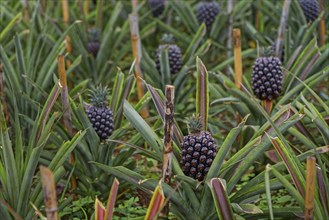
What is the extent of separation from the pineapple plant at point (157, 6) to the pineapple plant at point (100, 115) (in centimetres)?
114

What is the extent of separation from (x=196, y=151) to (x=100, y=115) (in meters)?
0.42

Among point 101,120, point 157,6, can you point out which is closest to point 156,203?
point 101,120

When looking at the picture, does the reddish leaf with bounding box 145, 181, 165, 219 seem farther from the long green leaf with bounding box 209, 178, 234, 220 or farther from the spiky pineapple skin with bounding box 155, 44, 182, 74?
the spiky pineapple skin with bounding box 155, 44, 182, 74

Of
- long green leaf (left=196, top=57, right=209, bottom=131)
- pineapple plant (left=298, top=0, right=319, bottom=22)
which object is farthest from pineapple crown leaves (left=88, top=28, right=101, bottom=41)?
long green leaf (left=196, top=57, right=209, bottom=131)

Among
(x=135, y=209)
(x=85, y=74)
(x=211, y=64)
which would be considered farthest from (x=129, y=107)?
(x=211, y=64)

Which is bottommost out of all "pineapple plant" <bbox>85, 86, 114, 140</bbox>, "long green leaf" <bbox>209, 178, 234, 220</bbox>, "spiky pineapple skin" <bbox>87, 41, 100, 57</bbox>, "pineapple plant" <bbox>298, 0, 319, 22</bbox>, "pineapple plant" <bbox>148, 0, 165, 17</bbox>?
"long green leaf" <bbox>209, 178, 234, 220</bbox>

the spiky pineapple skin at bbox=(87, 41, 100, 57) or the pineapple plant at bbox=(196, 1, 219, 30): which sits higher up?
the pineapple plant at bbox=(196, 1, 219, 30)

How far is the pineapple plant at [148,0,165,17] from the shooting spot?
9.52ft

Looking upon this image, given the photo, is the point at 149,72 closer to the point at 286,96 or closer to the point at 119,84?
the point at 119,84

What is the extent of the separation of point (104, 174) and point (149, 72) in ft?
1.99

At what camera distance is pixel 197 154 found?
59.4 inches

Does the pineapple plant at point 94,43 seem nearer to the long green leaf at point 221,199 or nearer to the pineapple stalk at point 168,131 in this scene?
the pineapple stalk at point 168,131

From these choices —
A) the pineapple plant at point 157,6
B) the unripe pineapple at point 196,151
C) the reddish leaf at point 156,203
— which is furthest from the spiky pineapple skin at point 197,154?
the pineapple plant at point 157,6

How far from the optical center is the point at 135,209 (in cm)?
185
